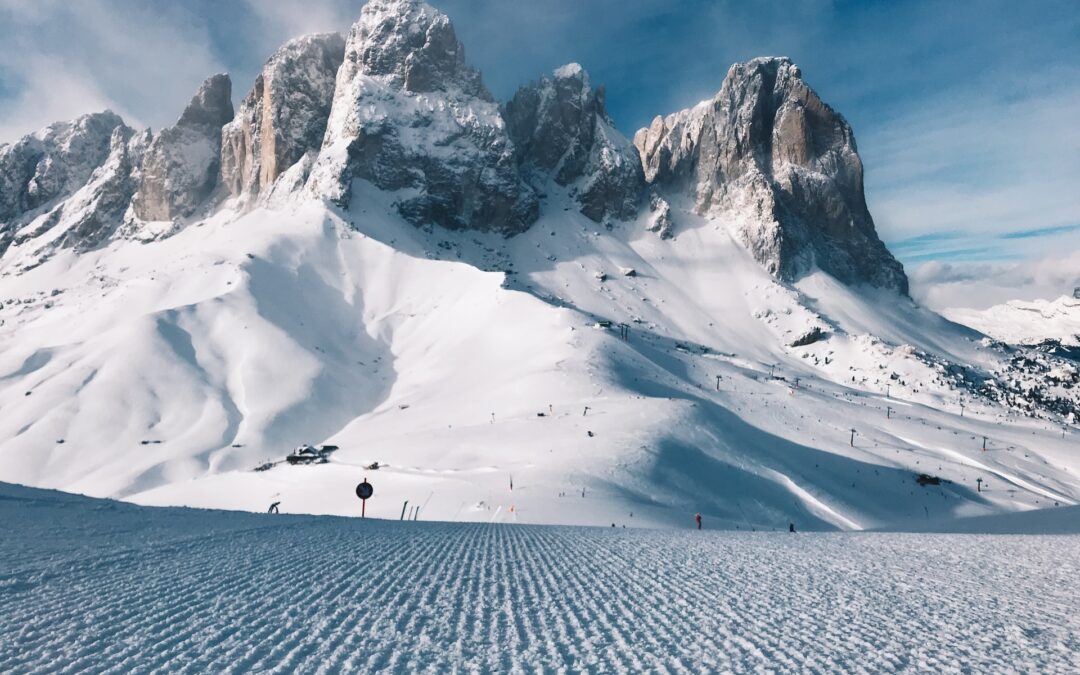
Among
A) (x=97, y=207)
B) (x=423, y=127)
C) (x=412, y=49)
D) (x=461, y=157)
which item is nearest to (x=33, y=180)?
(x=97, y=207)

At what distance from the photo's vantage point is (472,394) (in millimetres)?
65500

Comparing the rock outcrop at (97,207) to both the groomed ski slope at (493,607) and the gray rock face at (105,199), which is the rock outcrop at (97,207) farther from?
the groomed ski slope at (493,607)

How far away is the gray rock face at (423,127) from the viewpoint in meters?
145

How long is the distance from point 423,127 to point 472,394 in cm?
10857

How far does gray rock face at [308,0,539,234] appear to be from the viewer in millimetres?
144750

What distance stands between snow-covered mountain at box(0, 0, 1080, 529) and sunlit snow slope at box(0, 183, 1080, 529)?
0.44 meters

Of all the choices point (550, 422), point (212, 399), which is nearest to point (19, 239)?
point (212, 399)

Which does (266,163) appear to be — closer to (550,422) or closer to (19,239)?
(19,239)

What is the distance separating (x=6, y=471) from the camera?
56000 millimetres

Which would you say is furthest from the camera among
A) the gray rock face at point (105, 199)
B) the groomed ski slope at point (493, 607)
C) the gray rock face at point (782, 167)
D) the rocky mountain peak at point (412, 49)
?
the gray rock face at point (782, 167)

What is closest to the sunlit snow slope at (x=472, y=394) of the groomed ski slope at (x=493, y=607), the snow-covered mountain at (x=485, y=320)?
the snow-covered mountain at (x=485, y=320)

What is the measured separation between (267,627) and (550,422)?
45.1 metres

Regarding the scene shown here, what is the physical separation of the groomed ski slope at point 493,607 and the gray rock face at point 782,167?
168148mm

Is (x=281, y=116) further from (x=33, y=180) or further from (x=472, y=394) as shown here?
(x=472, y=394)
